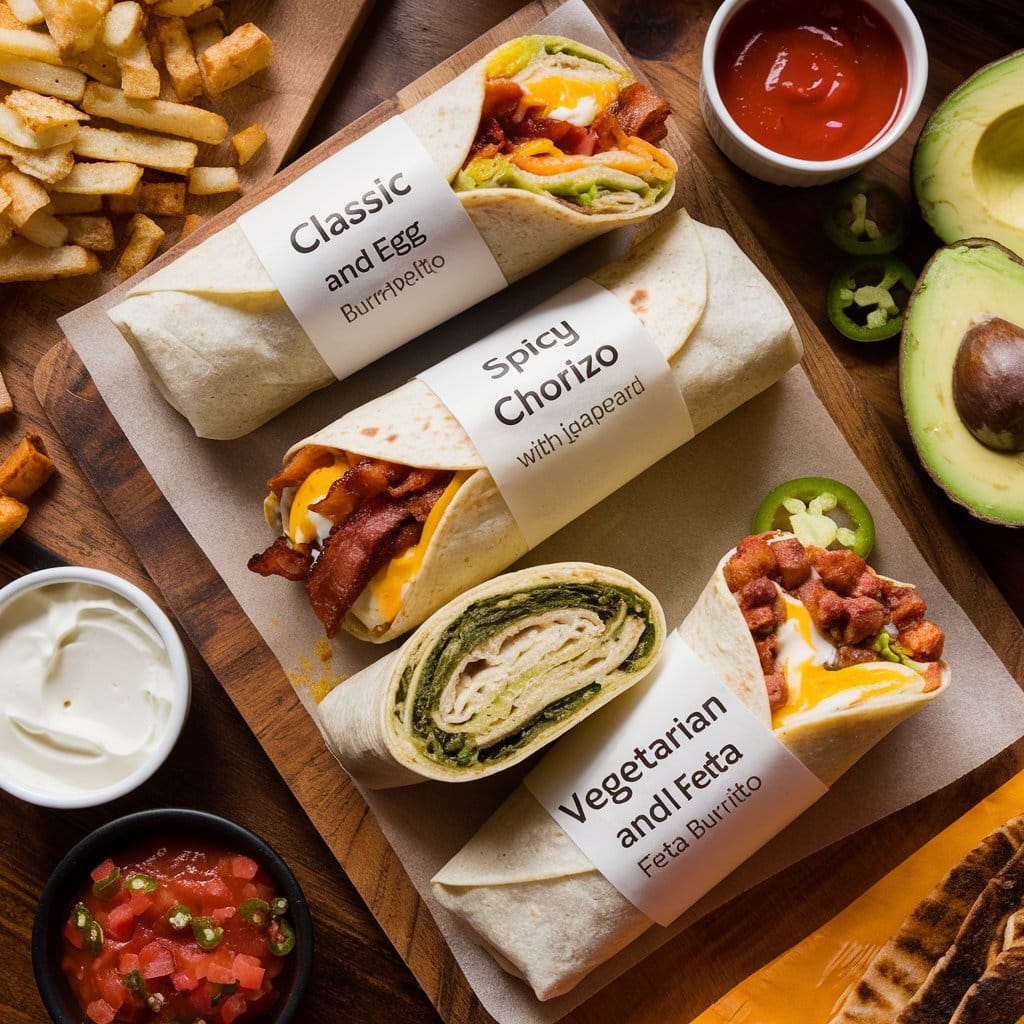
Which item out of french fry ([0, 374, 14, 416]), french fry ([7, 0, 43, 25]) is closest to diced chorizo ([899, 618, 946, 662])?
french fry ([0, 374, 14, 416])

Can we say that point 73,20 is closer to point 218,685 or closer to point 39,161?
point 39,161

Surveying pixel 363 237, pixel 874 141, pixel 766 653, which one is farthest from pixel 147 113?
pixel 766 653

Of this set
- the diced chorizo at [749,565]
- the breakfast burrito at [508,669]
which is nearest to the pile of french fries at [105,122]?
the breakfast burrito at [508,669]

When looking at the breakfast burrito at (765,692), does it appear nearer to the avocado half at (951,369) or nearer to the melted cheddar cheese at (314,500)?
the avocado half at (951,369)

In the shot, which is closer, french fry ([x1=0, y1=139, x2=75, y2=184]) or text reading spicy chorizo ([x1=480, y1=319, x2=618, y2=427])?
text reading spicy chorizo ([x1=480, y1=319, x2=618, y2=427])

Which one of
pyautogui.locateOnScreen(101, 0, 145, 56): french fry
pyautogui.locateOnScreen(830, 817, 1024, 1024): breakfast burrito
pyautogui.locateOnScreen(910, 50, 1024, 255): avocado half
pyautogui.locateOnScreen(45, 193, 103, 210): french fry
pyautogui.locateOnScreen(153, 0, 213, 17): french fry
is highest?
pyautogui.locateOnScreen(101, 0, 145, 56): french fry

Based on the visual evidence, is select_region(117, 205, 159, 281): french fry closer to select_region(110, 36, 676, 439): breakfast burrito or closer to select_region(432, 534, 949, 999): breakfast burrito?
select_region(110, 36, 676, 439): breakfast burrito
